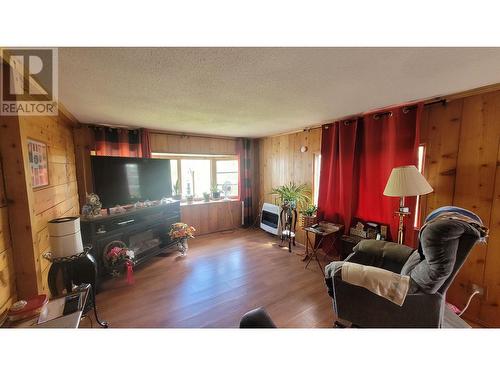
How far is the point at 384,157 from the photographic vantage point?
7.60ft

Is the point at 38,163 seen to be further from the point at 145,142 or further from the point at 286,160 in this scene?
the point at 286,160

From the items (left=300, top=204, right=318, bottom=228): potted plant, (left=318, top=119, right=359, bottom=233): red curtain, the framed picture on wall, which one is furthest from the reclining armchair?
the framed picture on wall

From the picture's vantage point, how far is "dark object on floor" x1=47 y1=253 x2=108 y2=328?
157cm

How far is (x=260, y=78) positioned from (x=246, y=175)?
3.08 meters

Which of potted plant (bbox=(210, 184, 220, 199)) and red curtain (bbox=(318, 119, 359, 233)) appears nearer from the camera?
red curtain (bbox=(318, 119, 359, 233))

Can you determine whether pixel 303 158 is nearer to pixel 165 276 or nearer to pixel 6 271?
pixel 165 276

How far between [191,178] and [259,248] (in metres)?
2.08

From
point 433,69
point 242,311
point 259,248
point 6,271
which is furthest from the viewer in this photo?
point 259,248

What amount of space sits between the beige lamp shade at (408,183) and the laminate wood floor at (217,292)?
4.28 ft

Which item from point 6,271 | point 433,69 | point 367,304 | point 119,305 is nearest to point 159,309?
point 119,305

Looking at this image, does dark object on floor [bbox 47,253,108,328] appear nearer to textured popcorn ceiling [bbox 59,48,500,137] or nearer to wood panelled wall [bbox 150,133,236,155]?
textured popcorn ceiling [bbox 59,48,500,137]

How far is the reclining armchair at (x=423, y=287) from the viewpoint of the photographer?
1.10 meters

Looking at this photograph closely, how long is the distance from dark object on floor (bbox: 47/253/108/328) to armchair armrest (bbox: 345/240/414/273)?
247cm

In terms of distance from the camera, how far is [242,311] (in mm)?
1851
